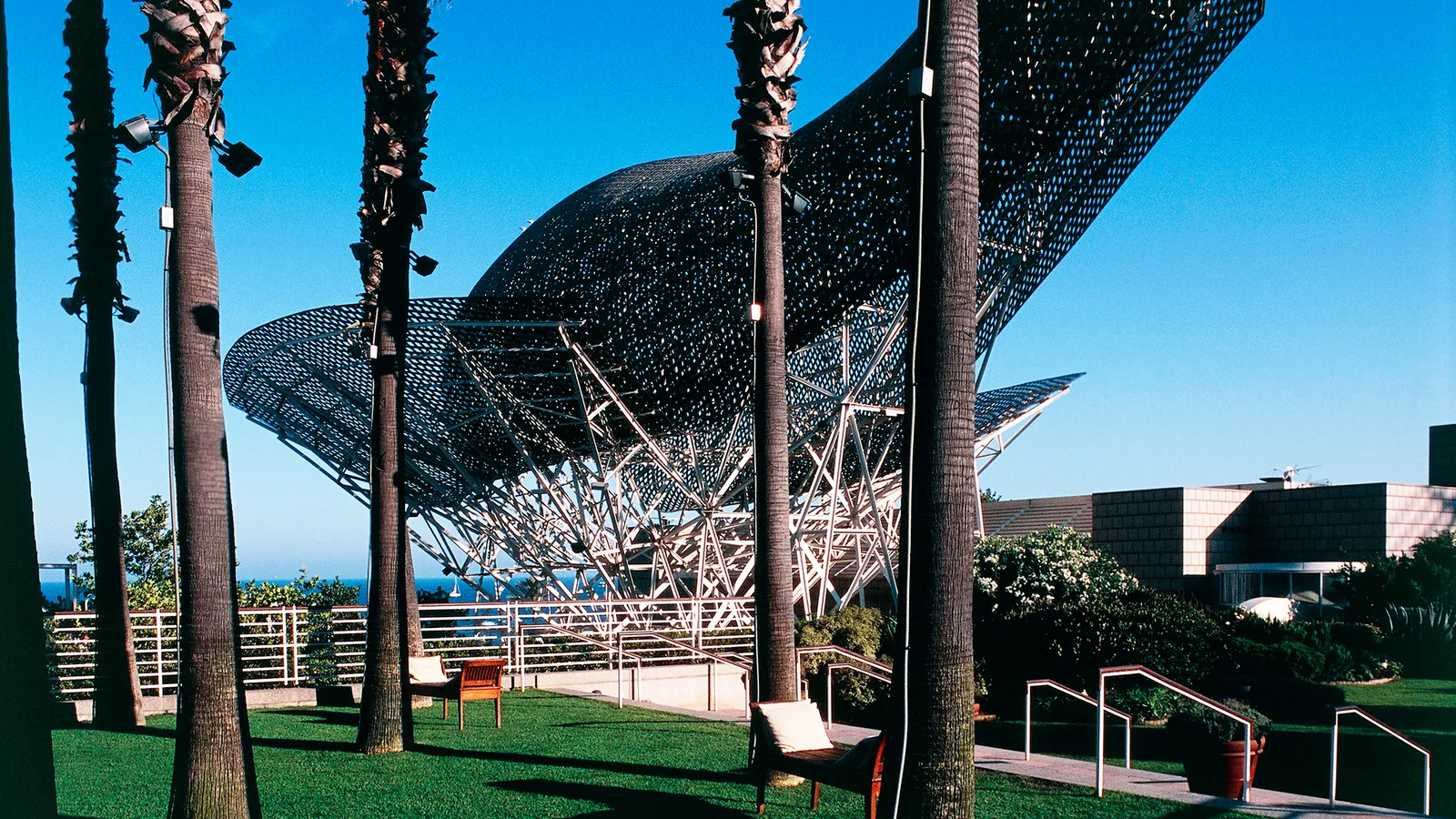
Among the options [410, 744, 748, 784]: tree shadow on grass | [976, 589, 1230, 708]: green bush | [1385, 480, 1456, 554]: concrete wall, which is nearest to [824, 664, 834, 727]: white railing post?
[410, 744, 748, 784]: tree shadow on grass

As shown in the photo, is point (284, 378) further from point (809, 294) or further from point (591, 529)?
point (809, 294)

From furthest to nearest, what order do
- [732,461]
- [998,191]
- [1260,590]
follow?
[1260,590], [732,461], [998,191]

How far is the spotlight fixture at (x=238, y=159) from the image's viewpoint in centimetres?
852

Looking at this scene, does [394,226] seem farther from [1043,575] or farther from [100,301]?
[1043,575]

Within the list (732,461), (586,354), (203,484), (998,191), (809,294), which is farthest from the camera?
(732,461)

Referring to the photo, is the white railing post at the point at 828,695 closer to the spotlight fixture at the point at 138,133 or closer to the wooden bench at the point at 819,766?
the wooden bench at the point at 819,766

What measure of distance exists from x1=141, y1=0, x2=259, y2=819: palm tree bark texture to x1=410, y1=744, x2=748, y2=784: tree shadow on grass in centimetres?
317

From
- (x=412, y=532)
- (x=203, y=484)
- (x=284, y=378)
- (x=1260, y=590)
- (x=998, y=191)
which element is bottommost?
(x=1260, y=590)

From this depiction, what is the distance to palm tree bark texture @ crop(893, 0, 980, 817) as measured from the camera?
6.48 metres

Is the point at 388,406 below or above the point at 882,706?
above

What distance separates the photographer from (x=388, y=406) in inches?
476

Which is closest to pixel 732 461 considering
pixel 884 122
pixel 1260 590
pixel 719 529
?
pixel 719 529

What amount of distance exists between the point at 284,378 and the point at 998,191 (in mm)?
17197

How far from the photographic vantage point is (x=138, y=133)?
7996mm
